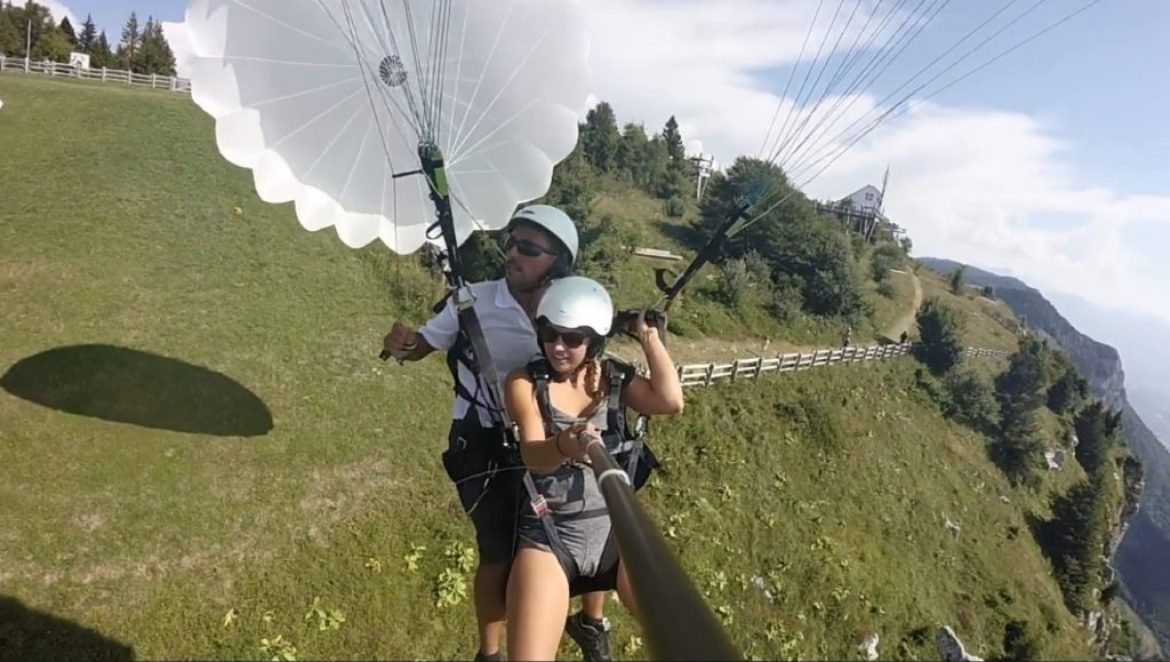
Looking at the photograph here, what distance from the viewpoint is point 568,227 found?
3.91 m

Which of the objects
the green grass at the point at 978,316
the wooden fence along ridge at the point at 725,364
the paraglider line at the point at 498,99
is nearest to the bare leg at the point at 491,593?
the paraglider line at the point at 498,99

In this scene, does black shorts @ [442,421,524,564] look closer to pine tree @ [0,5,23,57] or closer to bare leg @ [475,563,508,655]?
bare leg @ [475,563,508,655]

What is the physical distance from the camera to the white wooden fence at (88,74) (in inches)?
1243

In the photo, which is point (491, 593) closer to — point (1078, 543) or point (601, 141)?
point (1078, 543)

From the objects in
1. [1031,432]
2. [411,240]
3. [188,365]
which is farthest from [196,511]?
[1031,432]

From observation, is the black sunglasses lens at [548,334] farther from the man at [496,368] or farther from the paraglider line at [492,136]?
the paraglider line at [492,136]

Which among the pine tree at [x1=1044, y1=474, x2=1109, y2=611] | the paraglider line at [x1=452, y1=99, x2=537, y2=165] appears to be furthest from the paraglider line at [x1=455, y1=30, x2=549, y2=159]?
the pine tree at [x1=1044, y1=474, x2=1109, y2=611]

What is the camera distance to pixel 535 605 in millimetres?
2844

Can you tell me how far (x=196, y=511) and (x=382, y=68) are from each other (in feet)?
22.6

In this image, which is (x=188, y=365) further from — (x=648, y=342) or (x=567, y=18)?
(x=648, y=342)

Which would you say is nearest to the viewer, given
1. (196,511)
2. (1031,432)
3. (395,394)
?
→ (196,511)

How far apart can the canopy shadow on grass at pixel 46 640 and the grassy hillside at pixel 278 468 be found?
0.03 meters

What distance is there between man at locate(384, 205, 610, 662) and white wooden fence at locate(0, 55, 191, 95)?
1401 inches

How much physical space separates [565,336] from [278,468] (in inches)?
358
